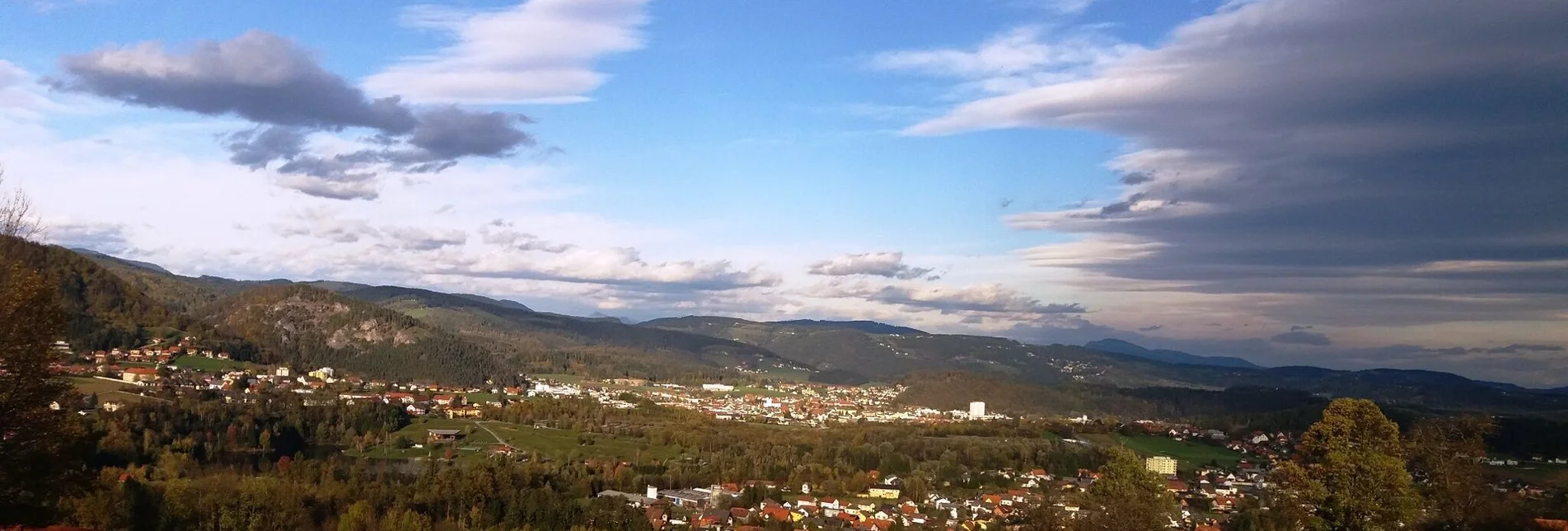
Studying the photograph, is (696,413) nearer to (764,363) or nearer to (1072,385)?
(1072,385)

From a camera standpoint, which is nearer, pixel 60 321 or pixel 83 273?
pixel 60 321

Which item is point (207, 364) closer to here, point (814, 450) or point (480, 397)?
point (480, 397)

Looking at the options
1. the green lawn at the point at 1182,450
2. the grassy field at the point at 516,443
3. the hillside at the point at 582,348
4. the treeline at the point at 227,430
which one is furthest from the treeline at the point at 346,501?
the hillside at the point at 582,348

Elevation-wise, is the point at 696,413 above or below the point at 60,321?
below

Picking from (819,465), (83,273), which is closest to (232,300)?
(83,273)

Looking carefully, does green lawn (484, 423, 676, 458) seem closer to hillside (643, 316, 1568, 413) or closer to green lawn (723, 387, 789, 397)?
green lawn (723, 387, 789, 397)

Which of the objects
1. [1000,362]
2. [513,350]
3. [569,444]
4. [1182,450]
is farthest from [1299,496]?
[1000,362]
